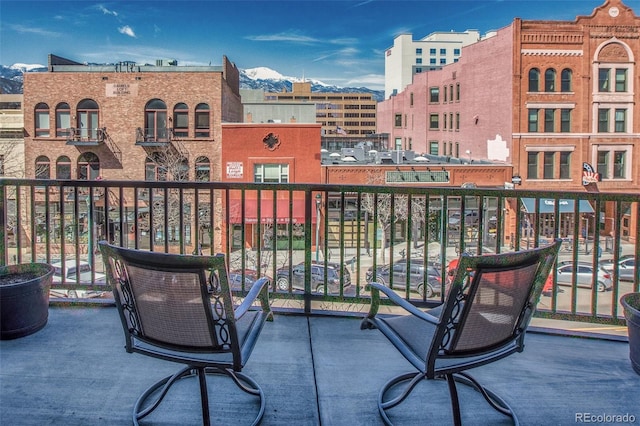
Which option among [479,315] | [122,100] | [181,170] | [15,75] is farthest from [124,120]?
[479,315]

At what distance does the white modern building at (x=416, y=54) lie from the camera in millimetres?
84438

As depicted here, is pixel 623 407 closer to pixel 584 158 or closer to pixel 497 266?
pixel 497 266

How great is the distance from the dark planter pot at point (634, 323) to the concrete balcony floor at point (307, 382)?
0.29 feet

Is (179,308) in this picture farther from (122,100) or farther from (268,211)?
(122,100)

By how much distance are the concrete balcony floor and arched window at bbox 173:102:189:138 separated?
2489 centimetres

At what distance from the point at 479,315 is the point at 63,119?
2964 cm

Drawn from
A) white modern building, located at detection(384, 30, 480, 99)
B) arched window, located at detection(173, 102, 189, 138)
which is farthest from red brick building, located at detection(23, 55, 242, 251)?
white modern building, located at detection(384, 30, 480, 99)

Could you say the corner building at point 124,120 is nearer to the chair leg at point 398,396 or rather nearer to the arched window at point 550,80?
the arched window at point 550,80

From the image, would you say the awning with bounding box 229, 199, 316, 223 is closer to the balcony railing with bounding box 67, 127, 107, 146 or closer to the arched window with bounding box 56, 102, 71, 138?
the balcony railing with bounding box 67, 127, 107, 146

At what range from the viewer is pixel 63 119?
89.4 feet

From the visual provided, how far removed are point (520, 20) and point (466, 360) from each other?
31.9m

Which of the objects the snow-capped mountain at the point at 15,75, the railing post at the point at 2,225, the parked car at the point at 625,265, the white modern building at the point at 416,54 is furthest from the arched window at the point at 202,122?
the white modern building at the point at 416,54

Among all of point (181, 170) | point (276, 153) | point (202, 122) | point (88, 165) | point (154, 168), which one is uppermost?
point (202, 122)

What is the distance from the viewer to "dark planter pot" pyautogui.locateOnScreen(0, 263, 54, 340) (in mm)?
2969
